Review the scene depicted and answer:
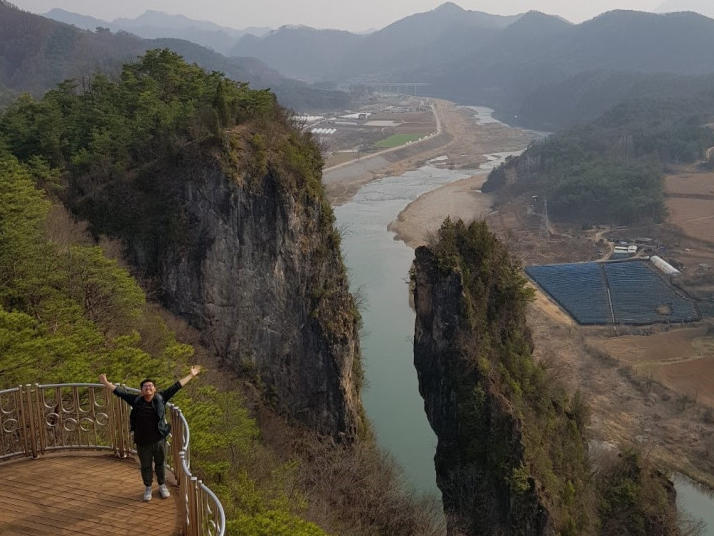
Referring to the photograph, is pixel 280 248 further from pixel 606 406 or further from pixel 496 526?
pixel 606 406

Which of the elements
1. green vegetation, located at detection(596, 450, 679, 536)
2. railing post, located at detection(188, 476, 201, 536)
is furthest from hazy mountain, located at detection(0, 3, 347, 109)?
railing post, located at detection(188, 476, 201, 536)

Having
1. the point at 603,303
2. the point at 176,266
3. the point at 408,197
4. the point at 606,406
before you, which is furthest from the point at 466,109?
the point at 176,266

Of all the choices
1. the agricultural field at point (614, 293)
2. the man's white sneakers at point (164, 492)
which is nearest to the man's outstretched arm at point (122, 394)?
the man's white sneakers at point (164, 492)

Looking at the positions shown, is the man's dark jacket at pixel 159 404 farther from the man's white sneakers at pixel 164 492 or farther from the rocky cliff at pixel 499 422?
the rocky cliff at pixel 499 422

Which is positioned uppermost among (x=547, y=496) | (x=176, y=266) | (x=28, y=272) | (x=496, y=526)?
(x=28, y=272)

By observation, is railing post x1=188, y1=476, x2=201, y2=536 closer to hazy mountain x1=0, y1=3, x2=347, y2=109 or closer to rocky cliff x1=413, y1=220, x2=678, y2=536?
rocky cliff x1=413, y1=220, x2=678, y2=536

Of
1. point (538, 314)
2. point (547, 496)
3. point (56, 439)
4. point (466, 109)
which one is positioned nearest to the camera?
point (56, 439)
